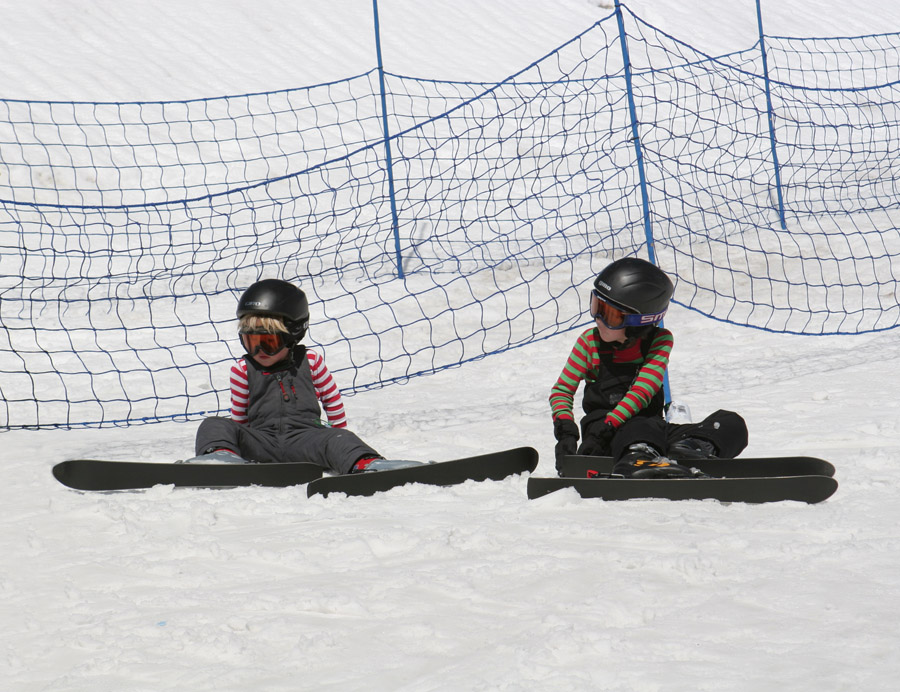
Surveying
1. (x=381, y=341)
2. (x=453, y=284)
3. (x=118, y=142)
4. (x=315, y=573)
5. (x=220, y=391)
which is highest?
(x=118, y=142)

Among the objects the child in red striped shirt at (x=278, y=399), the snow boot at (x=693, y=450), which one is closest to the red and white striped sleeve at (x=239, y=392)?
the child in red striped shirt at (x=278, y=399)

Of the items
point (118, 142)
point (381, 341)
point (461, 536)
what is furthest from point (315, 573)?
point (118, 142)

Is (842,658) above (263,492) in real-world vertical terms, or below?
below

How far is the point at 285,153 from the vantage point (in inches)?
436

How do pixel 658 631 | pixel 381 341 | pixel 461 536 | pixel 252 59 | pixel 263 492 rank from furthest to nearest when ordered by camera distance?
pixel 252 59
pixel 381 341
pixel 263 492
pixel 461 536
pixel 658 631

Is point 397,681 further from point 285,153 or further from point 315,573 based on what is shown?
point 285,153

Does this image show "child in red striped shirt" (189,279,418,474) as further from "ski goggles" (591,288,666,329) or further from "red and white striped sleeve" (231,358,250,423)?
"ski goggles" (591,288,666,329)

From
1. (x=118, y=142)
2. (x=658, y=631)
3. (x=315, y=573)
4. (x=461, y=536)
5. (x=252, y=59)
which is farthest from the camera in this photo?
(x=252, y=59)

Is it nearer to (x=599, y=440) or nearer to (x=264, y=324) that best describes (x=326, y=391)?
(x=264, y=324)

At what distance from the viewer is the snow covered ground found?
198 cm

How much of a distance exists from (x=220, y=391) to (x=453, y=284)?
298cm

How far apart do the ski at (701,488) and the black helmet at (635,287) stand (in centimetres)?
67

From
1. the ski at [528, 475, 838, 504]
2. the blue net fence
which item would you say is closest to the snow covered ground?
the ski at [528, 475, 838, 504]

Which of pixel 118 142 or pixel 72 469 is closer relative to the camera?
pixel 72 469
